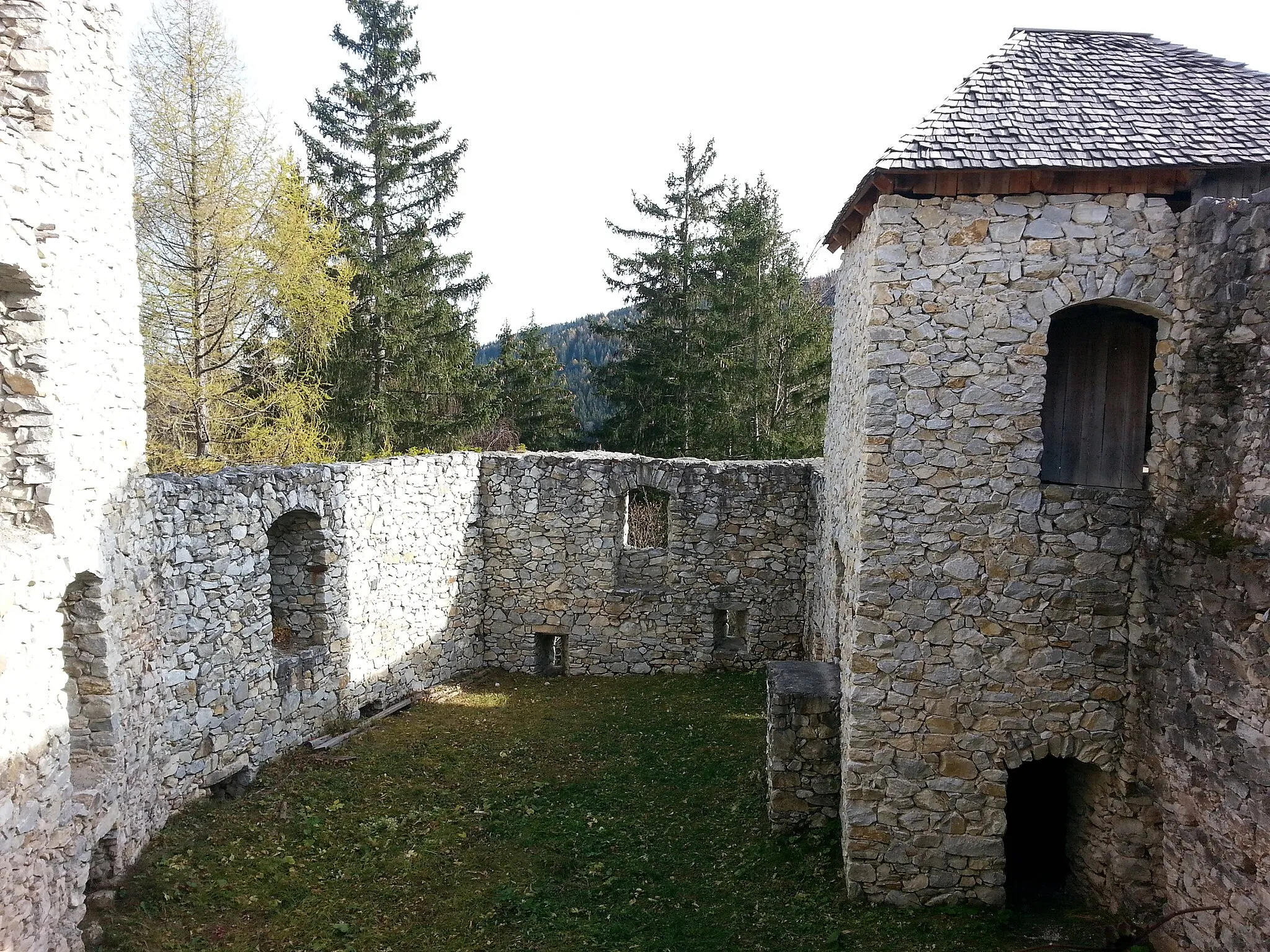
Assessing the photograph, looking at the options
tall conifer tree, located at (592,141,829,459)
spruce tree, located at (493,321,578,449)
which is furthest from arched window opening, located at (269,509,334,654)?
spruce tree, located at (493,321,578,449)

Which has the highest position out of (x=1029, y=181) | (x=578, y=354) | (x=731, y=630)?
(x=578, y=354)

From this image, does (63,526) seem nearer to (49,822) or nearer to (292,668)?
(49,822)

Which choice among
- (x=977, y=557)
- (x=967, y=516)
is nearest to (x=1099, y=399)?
(x=967, y=516)

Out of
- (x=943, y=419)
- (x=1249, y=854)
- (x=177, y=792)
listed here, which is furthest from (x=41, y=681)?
(x=1249, y=854)

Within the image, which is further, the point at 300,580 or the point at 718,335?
the point at 718,335

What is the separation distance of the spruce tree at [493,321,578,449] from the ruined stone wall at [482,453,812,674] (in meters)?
14.5

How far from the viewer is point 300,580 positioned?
975 cm

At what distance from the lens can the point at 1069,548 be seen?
6332 mm

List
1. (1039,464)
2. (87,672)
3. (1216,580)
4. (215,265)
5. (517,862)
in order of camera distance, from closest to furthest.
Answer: (1216,580)
(87,672)
(1039,464)
(517,862)
(215,265)

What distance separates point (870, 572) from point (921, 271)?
2.46 meters

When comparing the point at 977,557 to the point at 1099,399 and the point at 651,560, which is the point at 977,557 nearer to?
the point at 1099,399

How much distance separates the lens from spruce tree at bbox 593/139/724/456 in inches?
892

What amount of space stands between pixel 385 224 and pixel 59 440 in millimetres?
15503

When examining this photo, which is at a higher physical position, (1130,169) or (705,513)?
(1130,169)
